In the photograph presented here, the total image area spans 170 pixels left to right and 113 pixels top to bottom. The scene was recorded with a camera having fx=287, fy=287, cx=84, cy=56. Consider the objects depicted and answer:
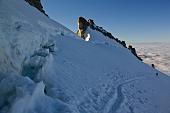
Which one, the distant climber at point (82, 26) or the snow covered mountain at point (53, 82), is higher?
the distant climber at point (82, 26)

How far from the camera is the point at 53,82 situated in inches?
739

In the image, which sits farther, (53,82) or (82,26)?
(82,26)

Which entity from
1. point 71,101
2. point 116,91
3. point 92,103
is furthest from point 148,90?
point 71,101

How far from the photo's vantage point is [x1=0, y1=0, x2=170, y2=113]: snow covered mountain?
12.8m

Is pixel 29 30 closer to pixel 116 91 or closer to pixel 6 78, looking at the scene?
pixel 6 78

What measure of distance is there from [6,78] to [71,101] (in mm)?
5402

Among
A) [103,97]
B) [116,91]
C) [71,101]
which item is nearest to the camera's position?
[71,101]

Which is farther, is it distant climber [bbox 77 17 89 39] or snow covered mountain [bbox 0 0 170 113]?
distant climber [bbox 77 17 89 39]

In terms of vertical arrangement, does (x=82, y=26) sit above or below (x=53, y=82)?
above

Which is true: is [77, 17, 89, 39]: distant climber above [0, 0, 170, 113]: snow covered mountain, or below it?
above

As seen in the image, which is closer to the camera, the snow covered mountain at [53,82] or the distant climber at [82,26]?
the snow covered mountain at [53,82]

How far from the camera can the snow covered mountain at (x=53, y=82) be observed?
506 inches

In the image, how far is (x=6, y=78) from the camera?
13305 mm

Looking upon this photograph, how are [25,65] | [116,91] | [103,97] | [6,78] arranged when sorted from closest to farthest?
[6,78], [25,65], [103,97], [116,91]
